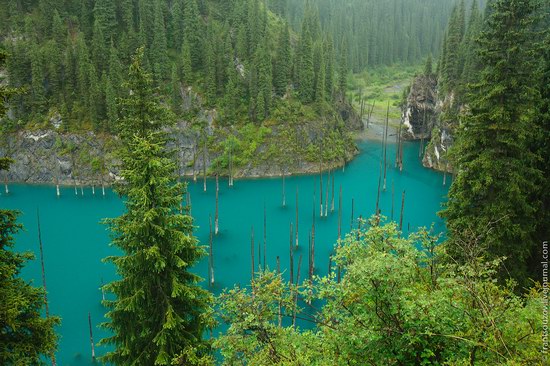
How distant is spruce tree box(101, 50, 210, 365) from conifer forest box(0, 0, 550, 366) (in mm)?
121

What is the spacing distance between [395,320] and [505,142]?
18223 mm

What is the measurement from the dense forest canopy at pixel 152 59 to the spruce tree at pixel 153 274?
3575 inches

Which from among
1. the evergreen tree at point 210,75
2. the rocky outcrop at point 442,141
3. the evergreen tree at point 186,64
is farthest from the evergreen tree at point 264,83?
the rocky outcrop at point 442,141

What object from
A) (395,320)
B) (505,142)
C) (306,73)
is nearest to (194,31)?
(306,73)

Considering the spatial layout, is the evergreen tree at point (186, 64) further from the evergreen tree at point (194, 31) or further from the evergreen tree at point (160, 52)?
the evergreen tree at point (160, 52)

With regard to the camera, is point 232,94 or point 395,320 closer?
point 395,320

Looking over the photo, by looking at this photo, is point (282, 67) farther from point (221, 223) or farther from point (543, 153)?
point (543, 153)

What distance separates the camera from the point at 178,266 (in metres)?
20.5

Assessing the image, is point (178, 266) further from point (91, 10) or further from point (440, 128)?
point (91, 10)

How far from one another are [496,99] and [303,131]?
86.9 m

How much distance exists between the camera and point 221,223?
262ft

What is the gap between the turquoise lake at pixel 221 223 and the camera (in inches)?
2163

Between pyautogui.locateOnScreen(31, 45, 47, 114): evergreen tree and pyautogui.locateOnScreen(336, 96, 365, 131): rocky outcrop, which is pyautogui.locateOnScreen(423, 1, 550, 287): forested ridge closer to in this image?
pyautogui.locateOnScreen(336, 96, 365, 131): rocky outcrop

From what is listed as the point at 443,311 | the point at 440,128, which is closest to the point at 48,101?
the point at 440,128
